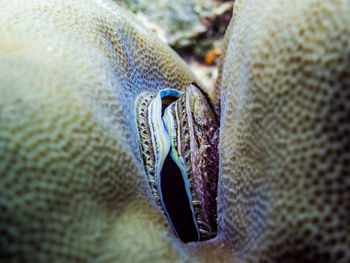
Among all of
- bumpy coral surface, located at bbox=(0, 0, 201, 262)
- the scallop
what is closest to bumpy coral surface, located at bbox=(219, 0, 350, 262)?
the scallop

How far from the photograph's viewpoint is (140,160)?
130cm

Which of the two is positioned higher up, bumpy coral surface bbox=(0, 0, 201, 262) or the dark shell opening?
bumpy coral surface bbox=(0, 0, 201, 262)

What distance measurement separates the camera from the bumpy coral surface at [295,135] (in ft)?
3.02

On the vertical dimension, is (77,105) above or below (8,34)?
below

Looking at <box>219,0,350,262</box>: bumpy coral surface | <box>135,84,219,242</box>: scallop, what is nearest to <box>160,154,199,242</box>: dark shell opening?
<box>135,84,219,242</box>: scallop

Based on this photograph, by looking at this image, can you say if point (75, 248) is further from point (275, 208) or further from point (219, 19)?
point (219, 19)

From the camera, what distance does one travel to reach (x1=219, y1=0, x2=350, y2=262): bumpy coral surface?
3.02 feet

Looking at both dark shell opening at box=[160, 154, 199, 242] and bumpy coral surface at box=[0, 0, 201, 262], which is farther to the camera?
dark shell opening at box=[160, 154, 199, 242]

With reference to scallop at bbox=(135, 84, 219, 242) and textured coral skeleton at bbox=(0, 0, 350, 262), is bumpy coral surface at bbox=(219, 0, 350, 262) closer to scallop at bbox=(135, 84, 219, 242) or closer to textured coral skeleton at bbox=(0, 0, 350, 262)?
textured coral skeleton at bbox=(0, 0, 350, 262)

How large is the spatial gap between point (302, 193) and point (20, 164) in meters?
0.99

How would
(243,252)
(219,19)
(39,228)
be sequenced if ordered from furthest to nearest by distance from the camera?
(219,19) < (243,252) < (39,228)

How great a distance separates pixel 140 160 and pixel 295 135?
70cm

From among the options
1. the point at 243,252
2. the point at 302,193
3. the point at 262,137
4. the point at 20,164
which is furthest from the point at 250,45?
the point at 20,164

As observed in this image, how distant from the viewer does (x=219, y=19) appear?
3.51 m
